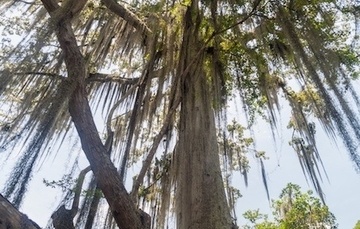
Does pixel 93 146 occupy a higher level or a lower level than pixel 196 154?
lower

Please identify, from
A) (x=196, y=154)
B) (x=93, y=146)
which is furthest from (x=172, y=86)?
(x=93, y=146)

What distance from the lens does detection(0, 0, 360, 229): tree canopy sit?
2482 mm

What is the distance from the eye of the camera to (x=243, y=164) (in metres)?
4.95

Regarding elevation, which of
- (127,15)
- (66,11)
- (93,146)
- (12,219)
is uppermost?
(127,15)

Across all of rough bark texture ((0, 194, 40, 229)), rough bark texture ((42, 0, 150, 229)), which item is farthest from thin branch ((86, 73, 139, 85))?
rough bark texture ((0, 194, 40, 229))

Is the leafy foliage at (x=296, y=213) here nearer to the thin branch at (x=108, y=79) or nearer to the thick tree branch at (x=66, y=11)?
the thin branch at (x=108, y=79)

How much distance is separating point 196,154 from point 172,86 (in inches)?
31.6

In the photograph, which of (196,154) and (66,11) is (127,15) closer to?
(66,11)

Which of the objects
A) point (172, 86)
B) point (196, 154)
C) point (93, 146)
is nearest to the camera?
point (93, 146)

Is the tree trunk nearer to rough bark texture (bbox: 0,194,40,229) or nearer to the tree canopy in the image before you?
the tree canopy

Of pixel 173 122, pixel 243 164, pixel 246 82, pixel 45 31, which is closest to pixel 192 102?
pixel 173 122

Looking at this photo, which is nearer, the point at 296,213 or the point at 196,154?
the point at 196,154

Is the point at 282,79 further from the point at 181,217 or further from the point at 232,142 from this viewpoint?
the point at 181,217

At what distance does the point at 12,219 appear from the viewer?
1469mm
